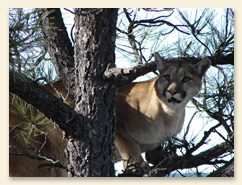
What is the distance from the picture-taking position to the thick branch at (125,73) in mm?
2107

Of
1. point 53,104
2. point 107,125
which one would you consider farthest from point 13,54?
point 107,125

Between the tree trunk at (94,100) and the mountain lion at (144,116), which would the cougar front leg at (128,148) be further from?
the tree trunk at (94,100)

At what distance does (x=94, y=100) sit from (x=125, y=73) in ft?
1.05

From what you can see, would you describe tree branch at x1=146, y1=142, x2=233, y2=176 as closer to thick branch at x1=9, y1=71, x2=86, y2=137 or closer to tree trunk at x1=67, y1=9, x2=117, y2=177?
tree trunk at x1=67, y1=9, x2=117, y2=177

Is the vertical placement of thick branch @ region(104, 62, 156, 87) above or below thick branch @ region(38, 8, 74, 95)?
below

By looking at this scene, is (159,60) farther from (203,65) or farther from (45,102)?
(45,102)

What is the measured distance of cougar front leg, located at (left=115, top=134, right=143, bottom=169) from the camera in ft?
9.40

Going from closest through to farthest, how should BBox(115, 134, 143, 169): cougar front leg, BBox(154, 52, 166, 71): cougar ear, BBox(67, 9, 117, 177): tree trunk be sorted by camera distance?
BBox(67, 9, 117, 177): tree trunk → BBox(154, 52, 166, 71): cougar ear → BBox(115, 134, 143, 169): cougar front leg

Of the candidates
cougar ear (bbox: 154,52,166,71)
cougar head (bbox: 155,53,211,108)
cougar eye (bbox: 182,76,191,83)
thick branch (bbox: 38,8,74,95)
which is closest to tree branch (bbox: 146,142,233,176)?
cougar head (bbox: 155,53,211,108)

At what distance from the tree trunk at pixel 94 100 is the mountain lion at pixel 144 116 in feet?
0.96

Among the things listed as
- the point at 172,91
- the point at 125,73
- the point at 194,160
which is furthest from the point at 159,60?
the point at 194,160

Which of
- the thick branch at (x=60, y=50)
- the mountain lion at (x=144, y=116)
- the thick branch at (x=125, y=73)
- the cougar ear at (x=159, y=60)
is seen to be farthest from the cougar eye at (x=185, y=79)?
the thick branch at (x=60, y=50)

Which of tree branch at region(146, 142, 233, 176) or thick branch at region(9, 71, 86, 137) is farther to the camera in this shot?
tree branch at region(146, 142, 233, 176)
